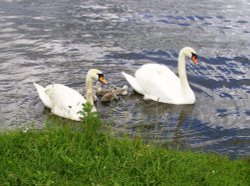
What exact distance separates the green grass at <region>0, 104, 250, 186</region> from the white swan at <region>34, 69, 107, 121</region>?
2.86m

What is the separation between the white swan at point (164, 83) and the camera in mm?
10741

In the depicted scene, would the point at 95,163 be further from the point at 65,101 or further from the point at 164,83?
the point at 164,83

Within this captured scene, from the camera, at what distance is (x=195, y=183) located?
5.70 m

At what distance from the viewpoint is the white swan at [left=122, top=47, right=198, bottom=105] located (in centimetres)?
1074

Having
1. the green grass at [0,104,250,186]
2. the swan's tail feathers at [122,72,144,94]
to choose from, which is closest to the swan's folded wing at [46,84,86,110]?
the swan's tail feathers at [122,72,144,94]

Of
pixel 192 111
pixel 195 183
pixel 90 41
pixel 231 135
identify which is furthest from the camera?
pixel 90 41

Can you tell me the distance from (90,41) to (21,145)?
325 inches

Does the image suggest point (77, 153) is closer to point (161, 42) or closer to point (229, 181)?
point (229, 181)

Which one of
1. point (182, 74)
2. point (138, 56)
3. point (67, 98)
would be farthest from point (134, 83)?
point (67, 98)

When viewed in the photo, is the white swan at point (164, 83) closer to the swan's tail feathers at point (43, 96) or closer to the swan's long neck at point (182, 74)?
the swan's long neck at point (182, 74)

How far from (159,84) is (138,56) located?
2.44m

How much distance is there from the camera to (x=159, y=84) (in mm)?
10914

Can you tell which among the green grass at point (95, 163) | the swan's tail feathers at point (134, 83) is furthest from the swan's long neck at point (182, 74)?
the green grass at point (95, 163)

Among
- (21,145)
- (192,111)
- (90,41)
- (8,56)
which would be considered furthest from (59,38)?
(21,145)
